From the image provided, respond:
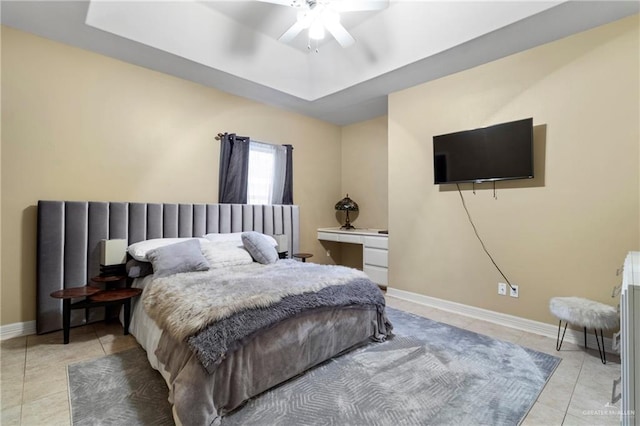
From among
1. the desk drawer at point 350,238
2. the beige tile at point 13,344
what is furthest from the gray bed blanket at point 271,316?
the beige tile at point 13,344

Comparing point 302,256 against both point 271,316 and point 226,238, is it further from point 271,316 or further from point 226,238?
point 271,316

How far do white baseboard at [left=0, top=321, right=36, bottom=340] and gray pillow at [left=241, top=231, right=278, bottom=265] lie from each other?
2045 millimetres

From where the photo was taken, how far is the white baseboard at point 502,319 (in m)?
2.58

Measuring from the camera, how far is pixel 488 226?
3162 mm

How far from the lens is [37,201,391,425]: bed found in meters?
1.59

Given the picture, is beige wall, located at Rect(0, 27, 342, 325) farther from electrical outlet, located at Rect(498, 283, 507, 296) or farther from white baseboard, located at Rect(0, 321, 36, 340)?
electrical outlet, located at Rect(498, 283, 507, 296)

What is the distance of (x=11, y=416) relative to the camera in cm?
161

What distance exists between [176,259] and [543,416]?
2851 millimetres

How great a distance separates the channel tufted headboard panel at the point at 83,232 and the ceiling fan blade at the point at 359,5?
259 cm

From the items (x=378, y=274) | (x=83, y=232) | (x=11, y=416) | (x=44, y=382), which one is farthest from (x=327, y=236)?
(x=11, y=416)

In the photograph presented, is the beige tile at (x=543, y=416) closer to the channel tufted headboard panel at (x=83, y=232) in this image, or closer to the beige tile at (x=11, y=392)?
the beige tile at (x=11, y=392)

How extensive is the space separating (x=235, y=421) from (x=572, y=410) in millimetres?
1954

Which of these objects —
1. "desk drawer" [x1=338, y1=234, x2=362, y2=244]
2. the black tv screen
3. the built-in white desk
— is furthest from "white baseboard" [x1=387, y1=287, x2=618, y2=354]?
the black tv screen

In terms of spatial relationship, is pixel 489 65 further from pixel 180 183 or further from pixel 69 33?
pixel 69 33
